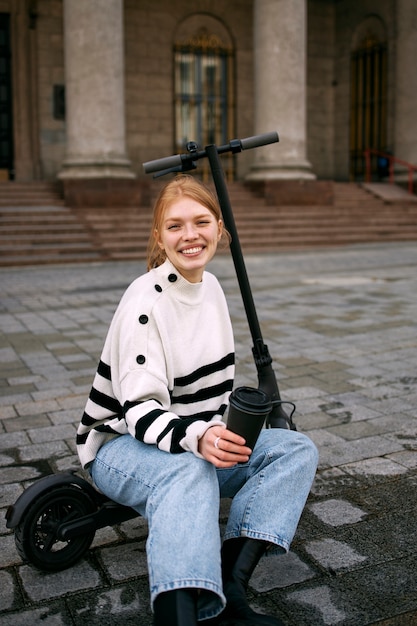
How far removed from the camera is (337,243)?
15117 millimetres

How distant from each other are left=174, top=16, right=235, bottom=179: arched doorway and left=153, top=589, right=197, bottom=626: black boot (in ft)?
61.3

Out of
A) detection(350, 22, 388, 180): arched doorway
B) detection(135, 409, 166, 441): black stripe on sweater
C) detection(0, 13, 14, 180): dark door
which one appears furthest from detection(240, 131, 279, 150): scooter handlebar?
detection(350, 22, 388, 180): arched doorway

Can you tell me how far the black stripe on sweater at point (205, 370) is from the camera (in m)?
2.51

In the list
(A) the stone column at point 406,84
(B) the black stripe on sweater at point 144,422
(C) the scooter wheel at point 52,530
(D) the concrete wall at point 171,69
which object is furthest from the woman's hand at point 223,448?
(A) the stone column at point 406,84

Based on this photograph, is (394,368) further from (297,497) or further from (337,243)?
(337,243)

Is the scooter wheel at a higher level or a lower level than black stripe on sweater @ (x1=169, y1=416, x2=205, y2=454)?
lower

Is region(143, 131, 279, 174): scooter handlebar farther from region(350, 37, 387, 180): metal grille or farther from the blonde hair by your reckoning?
region(350, 37, 387, 180): metal grille

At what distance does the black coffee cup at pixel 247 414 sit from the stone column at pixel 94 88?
1289 cm

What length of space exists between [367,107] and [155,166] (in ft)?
66.8

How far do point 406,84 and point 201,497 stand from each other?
19117mm

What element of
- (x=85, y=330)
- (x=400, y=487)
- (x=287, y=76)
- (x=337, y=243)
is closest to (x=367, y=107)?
(x=287, y=76)

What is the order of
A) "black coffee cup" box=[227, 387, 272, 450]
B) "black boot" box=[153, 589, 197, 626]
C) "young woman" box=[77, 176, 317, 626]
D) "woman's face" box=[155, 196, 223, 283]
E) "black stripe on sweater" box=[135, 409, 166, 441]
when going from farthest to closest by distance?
"woman's face" box=[155, 196, 223, 283] < "black stripe on sweater" box=[135, 409, 166, 441] < "black coffee cup" box=[227, 387, 272, 450] < "young woman" box=[77, 176, 317, 626] < "black boot" box=[153, 589, 197, 626]

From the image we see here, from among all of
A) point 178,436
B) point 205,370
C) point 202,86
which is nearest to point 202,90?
point 202,86

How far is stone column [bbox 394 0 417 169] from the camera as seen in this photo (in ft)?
62.4
